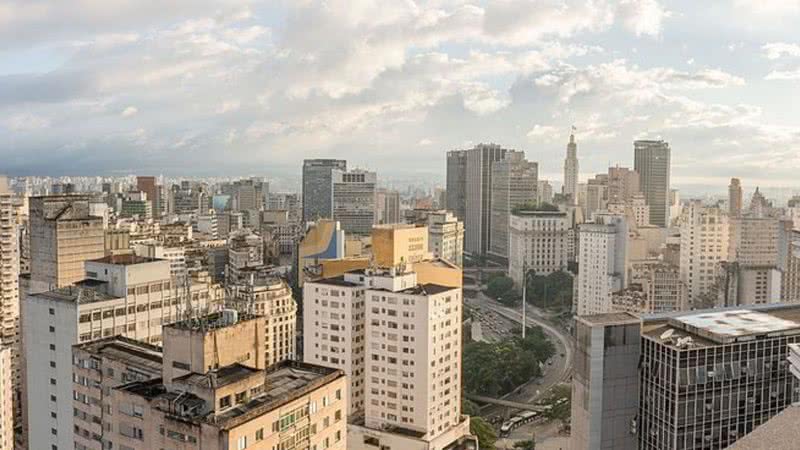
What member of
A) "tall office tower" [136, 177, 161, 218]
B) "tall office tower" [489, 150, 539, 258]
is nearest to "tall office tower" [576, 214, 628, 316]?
"tall office tower" [489, 150, 539, 258]

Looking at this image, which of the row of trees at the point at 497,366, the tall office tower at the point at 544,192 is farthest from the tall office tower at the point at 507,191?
the row of trees at the point at 497,366

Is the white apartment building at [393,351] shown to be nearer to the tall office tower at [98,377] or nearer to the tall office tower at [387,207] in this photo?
the tall office tower at [98,377]

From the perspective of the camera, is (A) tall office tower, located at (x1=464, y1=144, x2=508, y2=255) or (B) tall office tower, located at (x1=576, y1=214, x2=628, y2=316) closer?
(B) tall office tower, located at (x1=576, y1=214, x2=628, y2=316)

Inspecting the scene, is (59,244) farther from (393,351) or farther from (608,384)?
(608,384)

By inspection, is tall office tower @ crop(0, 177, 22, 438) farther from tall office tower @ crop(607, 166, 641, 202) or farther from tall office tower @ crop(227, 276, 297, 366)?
tall office tower @ crop(607, 166, 641, 202)

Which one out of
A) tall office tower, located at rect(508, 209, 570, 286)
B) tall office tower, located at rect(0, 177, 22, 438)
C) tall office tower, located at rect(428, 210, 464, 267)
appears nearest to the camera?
tall office tower, located at rect(0, 177, 22, 438)

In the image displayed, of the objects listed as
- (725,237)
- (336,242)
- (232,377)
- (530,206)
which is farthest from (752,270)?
(232,377)
